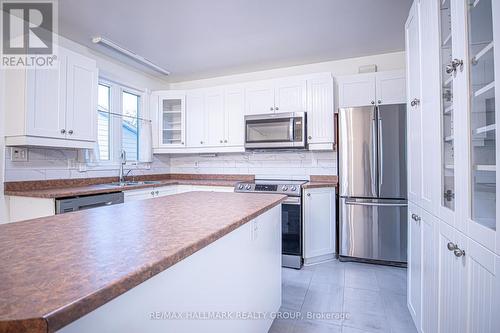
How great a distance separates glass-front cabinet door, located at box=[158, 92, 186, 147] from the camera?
3.92m

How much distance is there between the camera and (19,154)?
7.85 feet

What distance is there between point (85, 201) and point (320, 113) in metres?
2.69

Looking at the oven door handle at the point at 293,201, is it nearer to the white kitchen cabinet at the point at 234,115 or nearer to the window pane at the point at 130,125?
the white kitchen cabinet at the point at 234,115

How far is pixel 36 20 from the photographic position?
2.42 m

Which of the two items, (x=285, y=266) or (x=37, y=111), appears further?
(x=285, y=266)

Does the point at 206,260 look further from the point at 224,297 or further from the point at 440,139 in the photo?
the point at 440,139

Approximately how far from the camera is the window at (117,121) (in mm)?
3326

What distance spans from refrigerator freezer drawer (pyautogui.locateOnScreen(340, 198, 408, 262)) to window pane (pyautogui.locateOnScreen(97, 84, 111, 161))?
2992mm

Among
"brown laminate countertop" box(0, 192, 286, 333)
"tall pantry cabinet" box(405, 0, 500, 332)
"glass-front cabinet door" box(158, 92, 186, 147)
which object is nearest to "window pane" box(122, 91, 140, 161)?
"glass-front cabinet door" box(158, 92, 186, 147)

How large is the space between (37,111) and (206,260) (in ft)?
7.46

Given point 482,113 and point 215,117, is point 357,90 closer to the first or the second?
point 215,117

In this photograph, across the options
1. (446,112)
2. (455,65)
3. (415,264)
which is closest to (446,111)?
(446,112)

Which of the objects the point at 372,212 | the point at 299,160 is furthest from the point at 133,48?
the point at 372,212

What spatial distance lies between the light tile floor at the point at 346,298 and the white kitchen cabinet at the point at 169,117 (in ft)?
8.13
